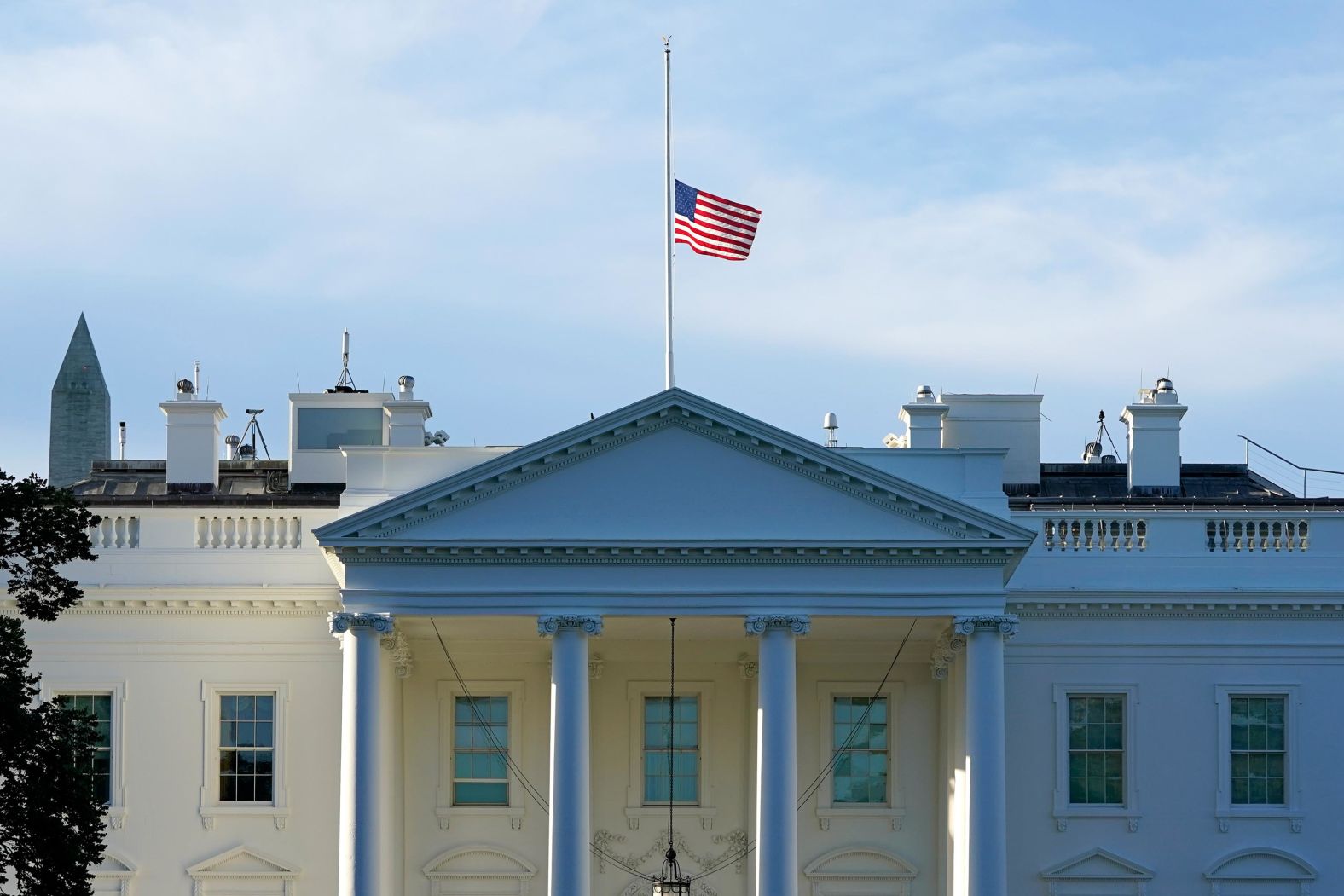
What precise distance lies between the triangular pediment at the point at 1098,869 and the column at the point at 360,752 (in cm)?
1082

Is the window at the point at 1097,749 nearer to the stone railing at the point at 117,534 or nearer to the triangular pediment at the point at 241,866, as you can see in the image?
the triangular pediment at the point at 241,866

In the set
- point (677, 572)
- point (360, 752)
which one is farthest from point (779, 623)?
point (360, 752)

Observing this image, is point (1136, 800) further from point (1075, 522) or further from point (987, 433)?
point (987, 433)

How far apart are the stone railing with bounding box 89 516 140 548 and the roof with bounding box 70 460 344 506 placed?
733 millimetres

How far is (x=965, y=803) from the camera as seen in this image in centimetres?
3684

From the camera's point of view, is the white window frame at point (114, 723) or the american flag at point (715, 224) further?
the american flag at point (715, 224)

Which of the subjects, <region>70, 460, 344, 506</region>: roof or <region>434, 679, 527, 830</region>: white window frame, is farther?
<region>70, 460, 344, 506</region>: roof

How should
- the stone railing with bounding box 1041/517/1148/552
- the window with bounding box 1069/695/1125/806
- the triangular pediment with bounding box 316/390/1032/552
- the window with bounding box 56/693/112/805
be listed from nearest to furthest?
the triangular pediment with bounding box 316/390/1032/552 → the window with bounding box 56/693/112/805 → the window with bounding box 1069/695/1125/806 → the stone railing with bounding box 1041/517/1148/552

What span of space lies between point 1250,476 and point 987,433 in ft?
16.9

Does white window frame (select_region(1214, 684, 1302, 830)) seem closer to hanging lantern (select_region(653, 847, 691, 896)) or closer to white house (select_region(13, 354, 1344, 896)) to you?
white house (select_region(13, 354, 1344, 896))

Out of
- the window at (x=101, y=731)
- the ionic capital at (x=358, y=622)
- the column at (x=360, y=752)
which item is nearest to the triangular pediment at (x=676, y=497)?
the ionic capital at (x=358, y=622)

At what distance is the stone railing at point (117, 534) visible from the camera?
39.9 metres

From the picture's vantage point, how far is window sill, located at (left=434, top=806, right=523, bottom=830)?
39344 millimetres

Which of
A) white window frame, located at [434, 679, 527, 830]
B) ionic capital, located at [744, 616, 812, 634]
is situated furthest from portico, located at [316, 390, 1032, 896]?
white window frame, located at [434, 679, 527, 830]
